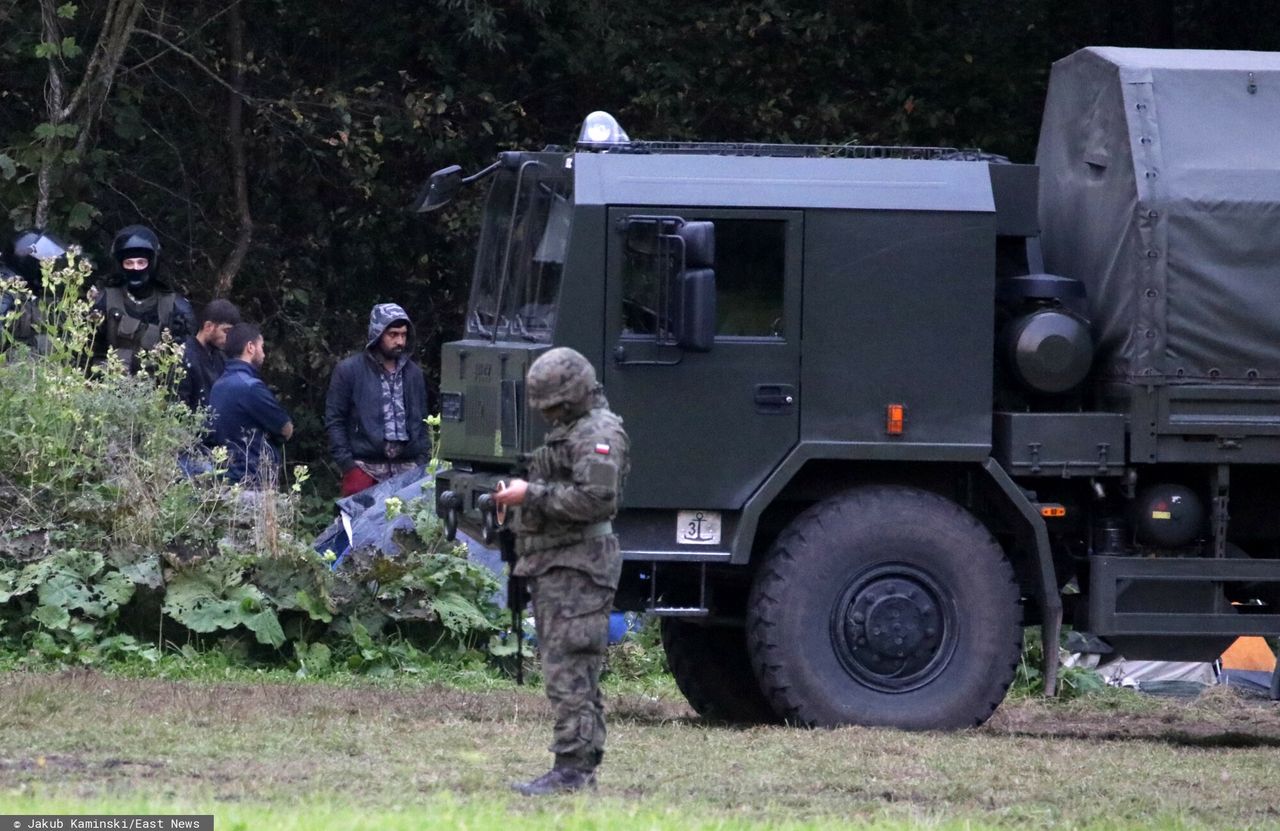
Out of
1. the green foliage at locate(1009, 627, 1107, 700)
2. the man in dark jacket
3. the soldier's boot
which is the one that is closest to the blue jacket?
the man in dark jacket

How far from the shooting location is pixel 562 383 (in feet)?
23.0

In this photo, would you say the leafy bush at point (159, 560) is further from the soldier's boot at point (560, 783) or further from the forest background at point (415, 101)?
the forest background at point (415, 101)

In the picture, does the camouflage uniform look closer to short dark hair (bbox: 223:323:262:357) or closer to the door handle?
the door handle

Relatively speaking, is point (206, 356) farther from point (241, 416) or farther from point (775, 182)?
point (775, 182)

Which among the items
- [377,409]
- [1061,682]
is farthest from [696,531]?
[377,409]

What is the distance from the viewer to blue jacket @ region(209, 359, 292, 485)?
11.7 metres

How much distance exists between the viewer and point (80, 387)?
1094 cm

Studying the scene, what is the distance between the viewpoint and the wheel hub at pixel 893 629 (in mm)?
9234

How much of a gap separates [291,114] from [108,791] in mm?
10312

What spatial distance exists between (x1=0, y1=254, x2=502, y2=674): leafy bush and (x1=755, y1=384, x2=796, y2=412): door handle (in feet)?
8.92

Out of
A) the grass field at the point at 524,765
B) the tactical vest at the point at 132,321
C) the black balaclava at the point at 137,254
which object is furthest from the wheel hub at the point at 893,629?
the black balaclava at the point at 137,254

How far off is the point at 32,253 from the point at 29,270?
211mm

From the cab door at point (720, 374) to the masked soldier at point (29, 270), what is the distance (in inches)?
187

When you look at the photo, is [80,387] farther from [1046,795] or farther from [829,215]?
[1046,795]
